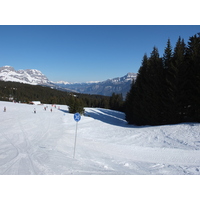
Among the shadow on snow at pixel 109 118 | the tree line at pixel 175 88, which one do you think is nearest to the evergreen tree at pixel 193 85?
the tree line at pixel 175 88

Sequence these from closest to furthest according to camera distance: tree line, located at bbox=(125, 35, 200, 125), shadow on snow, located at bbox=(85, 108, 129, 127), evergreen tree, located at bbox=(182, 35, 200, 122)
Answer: evergreen tree, located at bbox=(182, 35, 200, 122) < tree line, located at bbox=(125, 35, 200, 125) < shadow on snow, located at bbox=(85, 108, 129, 127)

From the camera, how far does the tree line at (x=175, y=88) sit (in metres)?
20.1

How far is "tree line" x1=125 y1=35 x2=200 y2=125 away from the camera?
20.1 m

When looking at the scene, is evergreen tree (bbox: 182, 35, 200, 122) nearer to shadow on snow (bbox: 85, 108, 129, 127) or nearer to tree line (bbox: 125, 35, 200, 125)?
tree line (bbox: 125, 35, 200, 125)

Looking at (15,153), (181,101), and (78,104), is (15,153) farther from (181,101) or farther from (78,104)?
(78,104)

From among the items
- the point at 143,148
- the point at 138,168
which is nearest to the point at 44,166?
the point at 138,168

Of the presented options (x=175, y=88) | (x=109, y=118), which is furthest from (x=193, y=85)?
(x=109, y=118)

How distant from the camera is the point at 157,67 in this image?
25469mm

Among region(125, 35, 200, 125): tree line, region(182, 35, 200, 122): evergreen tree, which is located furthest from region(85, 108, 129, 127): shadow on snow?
region(182, 35, 200, 122): evergreen tree

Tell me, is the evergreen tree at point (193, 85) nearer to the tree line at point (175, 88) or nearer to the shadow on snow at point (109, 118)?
the tree line at point (175, 88)

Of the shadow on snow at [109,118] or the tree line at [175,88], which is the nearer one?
the tree line at [175,88]

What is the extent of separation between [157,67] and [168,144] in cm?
1615

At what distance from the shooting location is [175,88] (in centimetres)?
2083

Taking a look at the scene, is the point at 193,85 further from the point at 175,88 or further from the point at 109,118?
the point at 109,118
